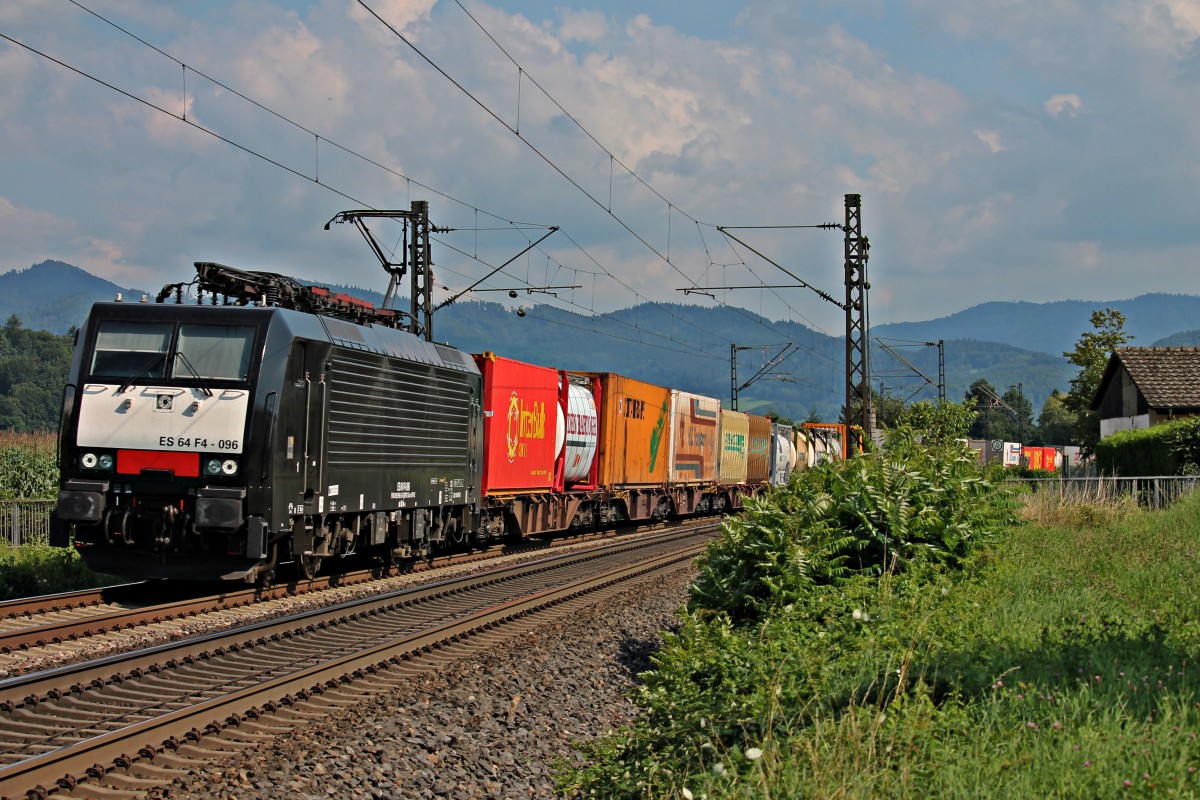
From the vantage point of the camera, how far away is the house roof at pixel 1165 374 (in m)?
36.1

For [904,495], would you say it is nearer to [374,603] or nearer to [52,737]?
[374,603]

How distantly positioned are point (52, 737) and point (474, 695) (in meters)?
3.14

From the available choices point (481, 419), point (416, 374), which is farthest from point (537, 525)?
point (416, 374)

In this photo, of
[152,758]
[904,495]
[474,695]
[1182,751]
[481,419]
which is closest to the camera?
[1182,751]

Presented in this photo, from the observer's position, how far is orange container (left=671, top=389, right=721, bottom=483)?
31.2 m

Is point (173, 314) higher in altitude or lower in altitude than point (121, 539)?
higher

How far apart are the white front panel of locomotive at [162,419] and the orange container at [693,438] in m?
18.1

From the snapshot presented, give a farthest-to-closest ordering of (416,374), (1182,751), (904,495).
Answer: (416,374)
(904,495)
(1182,751)

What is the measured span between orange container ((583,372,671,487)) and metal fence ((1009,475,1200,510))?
891 cm

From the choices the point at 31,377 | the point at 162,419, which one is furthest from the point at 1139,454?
the point at 31,377

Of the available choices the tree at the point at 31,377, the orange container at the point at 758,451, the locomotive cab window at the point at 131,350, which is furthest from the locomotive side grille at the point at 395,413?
the tree at the point at 31,377

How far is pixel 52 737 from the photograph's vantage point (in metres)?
6.99

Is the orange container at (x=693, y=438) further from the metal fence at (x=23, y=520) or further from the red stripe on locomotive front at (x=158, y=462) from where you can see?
the red stripe on locomotive front at (x=158, y=462)

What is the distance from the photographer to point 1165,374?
1489 inches
